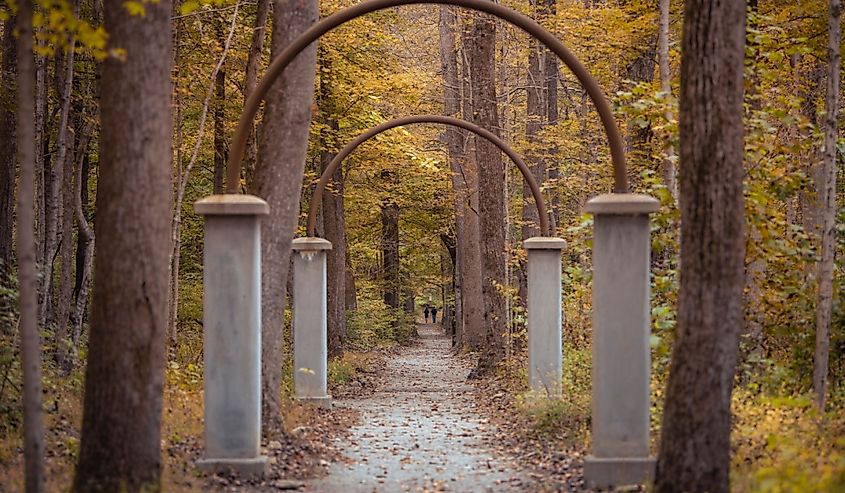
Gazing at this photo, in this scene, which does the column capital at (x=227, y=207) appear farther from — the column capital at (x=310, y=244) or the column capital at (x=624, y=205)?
the column capital at (x=310, y=244)

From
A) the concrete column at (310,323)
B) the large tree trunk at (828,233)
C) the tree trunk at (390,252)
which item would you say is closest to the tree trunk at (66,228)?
the concrete column at (310,323)

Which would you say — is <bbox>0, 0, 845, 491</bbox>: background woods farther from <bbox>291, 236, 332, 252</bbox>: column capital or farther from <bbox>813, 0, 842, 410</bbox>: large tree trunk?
<bbox>291, 236, 332, 252</bbox>: column capital

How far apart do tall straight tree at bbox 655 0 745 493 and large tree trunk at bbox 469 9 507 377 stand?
11.5 metres

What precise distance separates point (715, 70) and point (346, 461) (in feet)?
18.8

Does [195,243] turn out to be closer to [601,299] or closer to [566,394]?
[566,394]

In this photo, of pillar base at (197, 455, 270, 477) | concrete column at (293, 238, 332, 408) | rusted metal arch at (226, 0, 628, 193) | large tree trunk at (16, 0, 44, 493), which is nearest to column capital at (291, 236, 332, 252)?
concrete column at (293, 238, 332, 408)

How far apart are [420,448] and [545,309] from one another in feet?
12.0

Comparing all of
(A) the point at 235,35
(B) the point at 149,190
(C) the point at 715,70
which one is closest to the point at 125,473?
(B) the point at 149,190

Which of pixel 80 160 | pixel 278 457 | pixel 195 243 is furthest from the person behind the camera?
pixel 195 243

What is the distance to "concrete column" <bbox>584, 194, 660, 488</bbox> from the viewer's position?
8.33 meters

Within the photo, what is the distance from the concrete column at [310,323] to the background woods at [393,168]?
1.51 meters

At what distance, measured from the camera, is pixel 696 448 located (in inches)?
270

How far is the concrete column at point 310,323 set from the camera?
49.4 feet

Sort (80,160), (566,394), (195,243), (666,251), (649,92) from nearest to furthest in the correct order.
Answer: (649,92), (566,394), (80,160), (666,251), (195,243)
